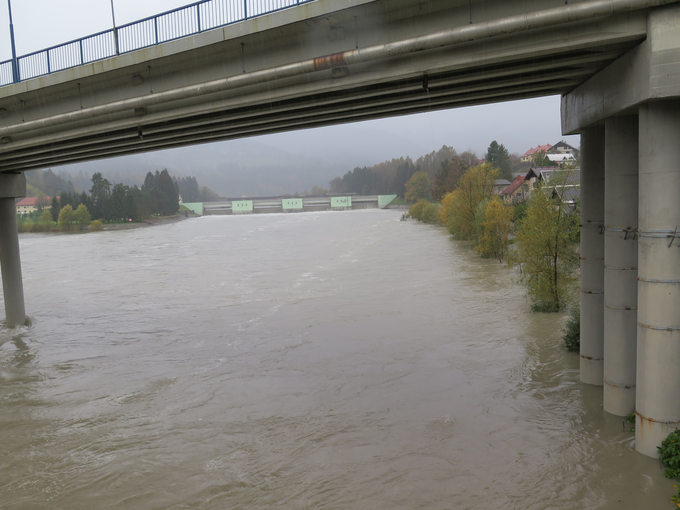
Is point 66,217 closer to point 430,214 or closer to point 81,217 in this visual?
point 81,217

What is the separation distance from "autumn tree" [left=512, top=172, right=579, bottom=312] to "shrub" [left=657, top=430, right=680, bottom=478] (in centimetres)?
922

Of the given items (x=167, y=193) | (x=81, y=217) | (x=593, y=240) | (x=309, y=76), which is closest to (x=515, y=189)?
(x=593, y=240)

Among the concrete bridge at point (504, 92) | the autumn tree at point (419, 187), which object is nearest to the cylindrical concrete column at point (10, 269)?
the concrete bridge at point (504, 92)

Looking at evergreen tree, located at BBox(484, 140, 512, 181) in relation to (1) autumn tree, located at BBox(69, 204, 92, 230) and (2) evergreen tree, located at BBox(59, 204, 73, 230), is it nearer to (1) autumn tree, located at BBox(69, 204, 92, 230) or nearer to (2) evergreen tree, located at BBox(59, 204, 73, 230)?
(1) autumn tree, located at BBox(69, 204, 92, 230)

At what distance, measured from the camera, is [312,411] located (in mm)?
10688

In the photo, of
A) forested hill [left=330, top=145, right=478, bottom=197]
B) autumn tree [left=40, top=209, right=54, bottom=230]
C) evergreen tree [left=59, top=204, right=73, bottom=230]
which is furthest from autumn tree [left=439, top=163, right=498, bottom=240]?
forested hill [left=330, top=145, right=478, bottom=197]

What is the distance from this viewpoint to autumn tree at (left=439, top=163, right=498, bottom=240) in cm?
4016

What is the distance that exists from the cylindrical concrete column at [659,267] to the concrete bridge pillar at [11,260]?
67.0ft

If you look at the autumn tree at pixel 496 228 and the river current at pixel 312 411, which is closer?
the river current at pixel 312 411

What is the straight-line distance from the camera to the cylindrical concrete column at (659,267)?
23.0 feet

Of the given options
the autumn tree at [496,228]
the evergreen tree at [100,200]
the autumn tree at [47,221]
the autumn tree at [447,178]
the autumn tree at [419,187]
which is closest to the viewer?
the autumn tree at [496,228]

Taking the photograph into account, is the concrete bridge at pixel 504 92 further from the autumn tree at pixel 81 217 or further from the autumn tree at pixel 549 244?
the autumn tree at pixel 81 217

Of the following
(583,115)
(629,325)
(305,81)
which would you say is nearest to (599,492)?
(629,325)

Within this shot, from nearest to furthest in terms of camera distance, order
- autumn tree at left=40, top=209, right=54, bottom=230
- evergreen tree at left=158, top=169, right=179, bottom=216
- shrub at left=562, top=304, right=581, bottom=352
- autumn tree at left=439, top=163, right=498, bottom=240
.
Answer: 1. shrub at left=562, top=304, right=581, bottom=352
2. autumn tree at left=439, top=163, right=498, bottom=240
3. autumn tree at left=40, top=209, right=54, bottom=230
4. evergreen tree at left=158, top=169, right=179, bottom=216
